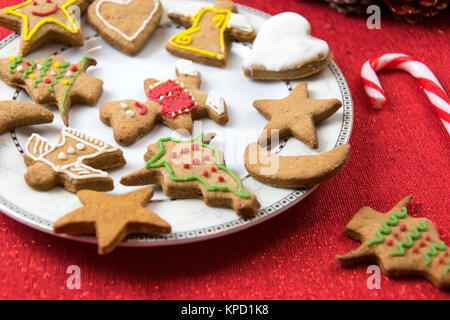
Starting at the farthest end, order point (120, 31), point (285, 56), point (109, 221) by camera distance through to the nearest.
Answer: point (120, 31) < point (285, 56) < point (109, 221)

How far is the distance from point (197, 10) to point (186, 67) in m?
0.36

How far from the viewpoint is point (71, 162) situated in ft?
6.33

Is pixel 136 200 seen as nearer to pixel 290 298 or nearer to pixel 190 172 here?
pixel 190 172

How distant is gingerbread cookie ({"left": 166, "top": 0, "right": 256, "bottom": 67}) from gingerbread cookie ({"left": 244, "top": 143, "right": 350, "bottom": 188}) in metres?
0.62

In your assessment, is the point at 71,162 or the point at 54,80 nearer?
the point at 71,162

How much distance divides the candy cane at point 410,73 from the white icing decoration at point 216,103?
0.70m

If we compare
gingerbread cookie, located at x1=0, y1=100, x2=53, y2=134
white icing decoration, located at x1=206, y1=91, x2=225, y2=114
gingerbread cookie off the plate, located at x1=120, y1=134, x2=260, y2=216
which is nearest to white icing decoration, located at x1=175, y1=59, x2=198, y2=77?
white icing decoration, located at x1=206, y1=91, x2=225, y2=114

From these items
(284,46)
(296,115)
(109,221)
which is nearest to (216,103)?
(296,115)

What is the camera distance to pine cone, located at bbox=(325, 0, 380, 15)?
2.81 meters

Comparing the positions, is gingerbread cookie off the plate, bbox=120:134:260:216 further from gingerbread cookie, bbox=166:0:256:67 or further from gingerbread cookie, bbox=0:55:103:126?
gingerbread cookie, bbox=166:0:256:67


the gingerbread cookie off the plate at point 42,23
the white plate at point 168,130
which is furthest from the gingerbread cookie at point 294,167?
the gingerbread cookie off the plate at point 42,23

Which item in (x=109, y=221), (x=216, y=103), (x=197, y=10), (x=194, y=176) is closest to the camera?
(x=109, y=221)

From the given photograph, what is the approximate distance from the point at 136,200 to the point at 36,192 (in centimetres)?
35

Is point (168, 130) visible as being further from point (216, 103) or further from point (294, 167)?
point (294, 167)
